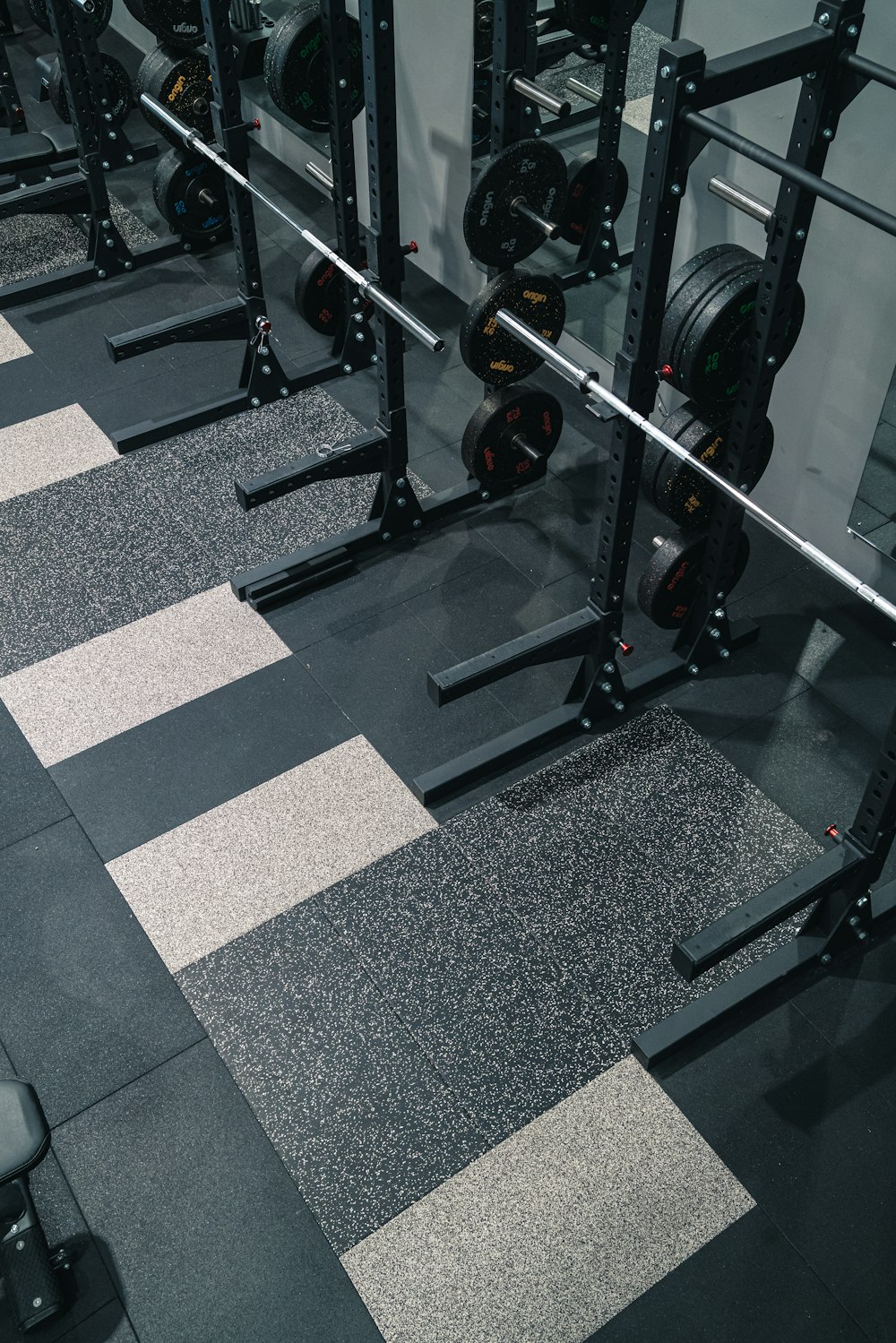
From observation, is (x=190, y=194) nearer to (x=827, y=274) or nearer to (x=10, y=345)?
(x=10, y=345)

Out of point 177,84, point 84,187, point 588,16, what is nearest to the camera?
point 588,16

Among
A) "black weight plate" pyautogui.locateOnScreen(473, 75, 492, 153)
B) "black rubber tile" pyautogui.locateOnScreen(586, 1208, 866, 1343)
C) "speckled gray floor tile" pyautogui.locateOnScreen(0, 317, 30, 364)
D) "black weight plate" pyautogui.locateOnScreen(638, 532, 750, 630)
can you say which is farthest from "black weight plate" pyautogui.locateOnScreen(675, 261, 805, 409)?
"speckled gray floor tile" pyautogui.locateOnScreen(0, 317, 30, 364)

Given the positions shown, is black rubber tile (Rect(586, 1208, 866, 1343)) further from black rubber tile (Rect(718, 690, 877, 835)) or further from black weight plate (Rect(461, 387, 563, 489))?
black weight plate (Rect(461, 387, 563, 489))

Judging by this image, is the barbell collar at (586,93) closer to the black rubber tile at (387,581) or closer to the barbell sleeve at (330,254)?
the barbell sleeve at (330,254)

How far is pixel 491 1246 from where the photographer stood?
2605mm

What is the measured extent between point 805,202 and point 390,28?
1.33 m

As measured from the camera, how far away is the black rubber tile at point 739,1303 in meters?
2.48

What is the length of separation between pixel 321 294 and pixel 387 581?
1.31 meters

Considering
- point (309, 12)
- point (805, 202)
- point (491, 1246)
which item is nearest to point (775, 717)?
point (805, 202)

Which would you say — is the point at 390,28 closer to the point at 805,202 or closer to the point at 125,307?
the point at 805,202

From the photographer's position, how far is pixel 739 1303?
2520mm

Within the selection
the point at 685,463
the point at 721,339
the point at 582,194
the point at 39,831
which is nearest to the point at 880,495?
the point at 685,463

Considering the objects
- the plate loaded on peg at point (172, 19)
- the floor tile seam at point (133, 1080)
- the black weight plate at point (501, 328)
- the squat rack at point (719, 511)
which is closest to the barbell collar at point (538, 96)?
the black weight plate at point (501, 328)

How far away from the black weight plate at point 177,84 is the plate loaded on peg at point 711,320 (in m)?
2.72
